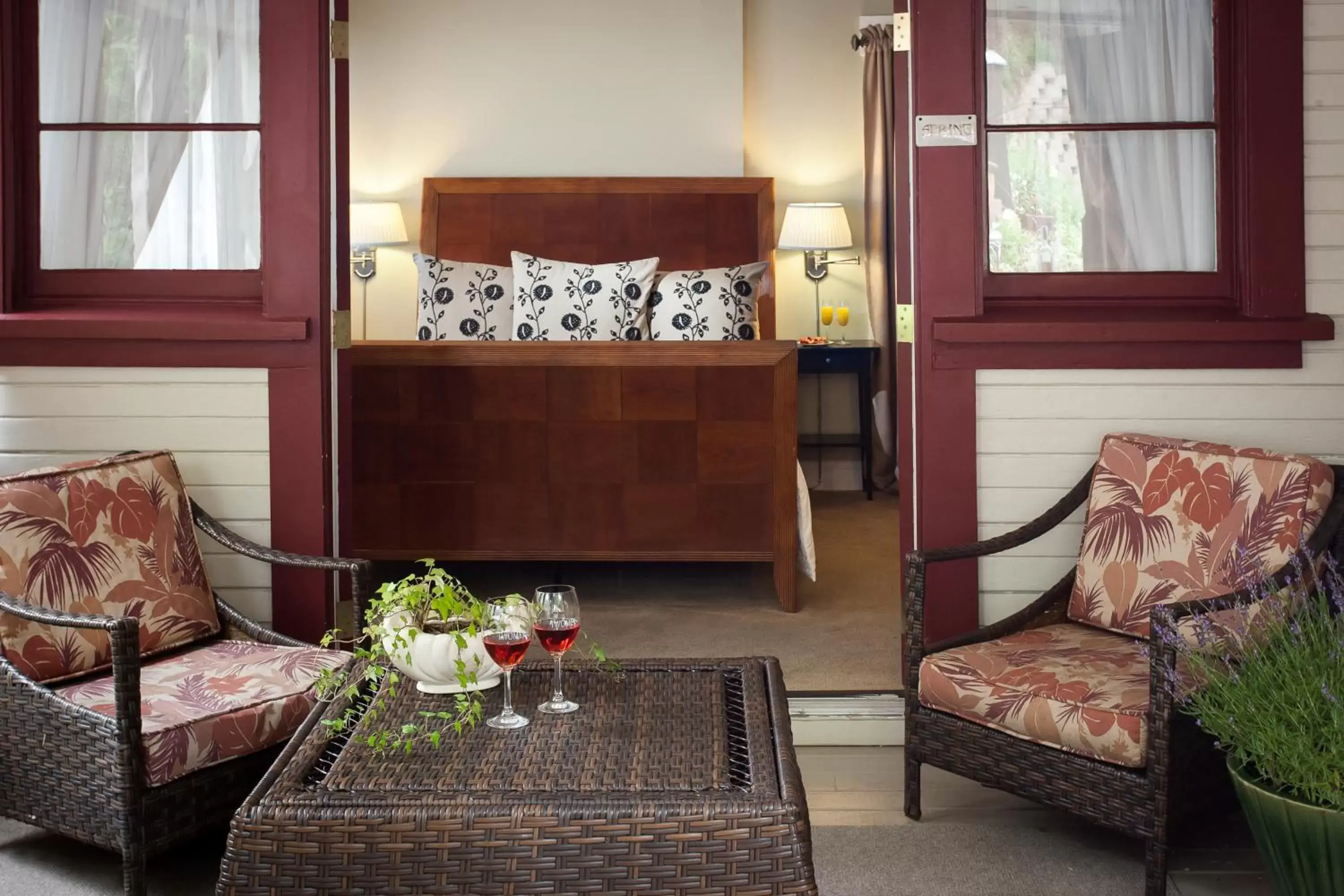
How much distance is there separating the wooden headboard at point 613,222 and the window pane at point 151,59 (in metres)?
3.81

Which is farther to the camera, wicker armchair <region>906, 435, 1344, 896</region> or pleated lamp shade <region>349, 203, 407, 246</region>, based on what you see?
pleated lamp shade <region>349, 203, 407, 246</region>

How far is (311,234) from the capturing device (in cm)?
375

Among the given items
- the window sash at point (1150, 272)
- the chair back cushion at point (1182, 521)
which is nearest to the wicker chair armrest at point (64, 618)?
the chair back cushion at point (1182, 521)

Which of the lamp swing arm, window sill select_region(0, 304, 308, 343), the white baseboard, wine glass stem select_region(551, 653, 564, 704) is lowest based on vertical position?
the white baseboard

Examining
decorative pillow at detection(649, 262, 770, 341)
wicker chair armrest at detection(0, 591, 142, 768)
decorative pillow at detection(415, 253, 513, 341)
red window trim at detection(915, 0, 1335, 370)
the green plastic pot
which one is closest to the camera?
the green plastic pot

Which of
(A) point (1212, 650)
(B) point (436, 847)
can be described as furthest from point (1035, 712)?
(B) point (436, 847)

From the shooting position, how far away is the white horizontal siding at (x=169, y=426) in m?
3.77

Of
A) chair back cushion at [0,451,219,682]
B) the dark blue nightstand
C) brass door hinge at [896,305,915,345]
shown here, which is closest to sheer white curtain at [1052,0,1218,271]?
brass door hinge at [896,305,915,345]

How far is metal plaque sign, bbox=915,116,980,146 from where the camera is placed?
377 centimetres

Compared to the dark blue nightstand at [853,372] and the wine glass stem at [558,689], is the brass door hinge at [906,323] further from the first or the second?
the dark blue nightstand at [853,372]

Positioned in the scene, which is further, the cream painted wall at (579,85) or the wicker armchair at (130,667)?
the cream painted wall at (579,85)

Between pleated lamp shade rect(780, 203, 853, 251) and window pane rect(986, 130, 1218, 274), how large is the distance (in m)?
3.91

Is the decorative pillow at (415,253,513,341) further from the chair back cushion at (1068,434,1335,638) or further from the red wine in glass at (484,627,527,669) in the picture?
the red wine in glass at (484,627,527,669)

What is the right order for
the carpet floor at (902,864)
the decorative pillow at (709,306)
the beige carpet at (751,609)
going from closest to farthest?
the carpet floor at (902,864)
the beige carpet at (751,609)
the decorative pillow at (709,306)
